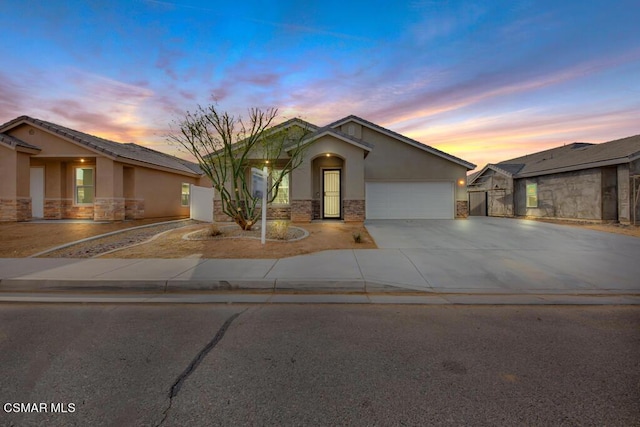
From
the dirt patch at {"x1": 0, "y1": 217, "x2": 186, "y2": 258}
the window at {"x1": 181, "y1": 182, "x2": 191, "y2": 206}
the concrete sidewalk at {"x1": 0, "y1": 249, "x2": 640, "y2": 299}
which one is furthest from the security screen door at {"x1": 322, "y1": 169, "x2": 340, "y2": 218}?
the window at {"x1": 181, "y1": 182, "x2": 191, "y2": 206}

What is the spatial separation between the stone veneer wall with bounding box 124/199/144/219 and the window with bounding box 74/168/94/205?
7.63 feet

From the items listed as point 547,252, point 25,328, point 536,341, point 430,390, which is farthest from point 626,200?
point 25,328

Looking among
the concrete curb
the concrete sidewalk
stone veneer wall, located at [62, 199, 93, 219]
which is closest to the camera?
the concrete curb

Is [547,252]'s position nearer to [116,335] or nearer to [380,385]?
[380,385]

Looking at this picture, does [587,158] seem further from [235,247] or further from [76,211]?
[76,211]

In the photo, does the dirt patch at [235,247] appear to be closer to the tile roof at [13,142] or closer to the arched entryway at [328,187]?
the arched entryway at [328,187]

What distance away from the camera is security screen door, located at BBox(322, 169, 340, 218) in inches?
635

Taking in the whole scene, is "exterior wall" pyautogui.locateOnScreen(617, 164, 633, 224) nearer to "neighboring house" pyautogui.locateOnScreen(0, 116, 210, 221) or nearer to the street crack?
the street crack

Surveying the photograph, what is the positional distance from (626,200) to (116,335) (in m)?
21.9

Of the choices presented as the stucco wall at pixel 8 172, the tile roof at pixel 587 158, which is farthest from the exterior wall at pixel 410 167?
the stucco wall at pixel 8 172

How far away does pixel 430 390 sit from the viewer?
255 cm

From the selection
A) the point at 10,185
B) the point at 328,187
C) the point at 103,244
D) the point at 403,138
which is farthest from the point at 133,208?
the point at 403,138

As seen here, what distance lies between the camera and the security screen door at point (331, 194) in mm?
16141

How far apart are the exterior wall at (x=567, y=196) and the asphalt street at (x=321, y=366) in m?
16.3
